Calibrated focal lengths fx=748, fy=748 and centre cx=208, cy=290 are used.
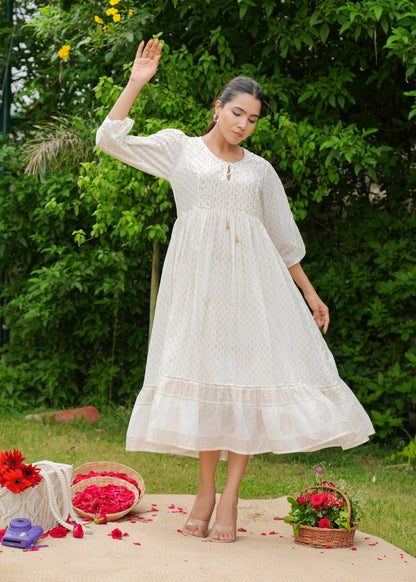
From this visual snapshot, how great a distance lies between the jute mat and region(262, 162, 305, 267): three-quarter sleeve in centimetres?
111

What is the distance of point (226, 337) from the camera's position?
2711mm

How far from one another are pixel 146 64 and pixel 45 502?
1663mm

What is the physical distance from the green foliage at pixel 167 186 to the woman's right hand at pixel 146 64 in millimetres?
1482

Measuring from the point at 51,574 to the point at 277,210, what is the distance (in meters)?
1.58

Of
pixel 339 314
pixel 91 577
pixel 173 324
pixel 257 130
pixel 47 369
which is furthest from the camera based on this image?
pixel 47 369

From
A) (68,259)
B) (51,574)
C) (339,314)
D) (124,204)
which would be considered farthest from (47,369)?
(51,574)

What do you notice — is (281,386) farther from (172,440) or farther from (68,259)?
(68,259)

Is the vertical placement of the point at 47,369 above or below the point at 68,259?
below

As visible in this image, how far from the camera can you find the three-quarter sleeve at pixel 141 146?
8.89 feet

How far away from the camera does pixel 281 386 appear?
8.78ft

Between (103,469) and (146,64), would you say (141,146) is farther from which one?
(103,469)

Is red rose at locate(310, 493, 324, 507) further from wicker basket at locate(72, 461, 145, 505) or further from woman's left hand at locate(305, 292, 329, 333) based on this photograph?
wicker basket at locate(72, 461, 145, 505)

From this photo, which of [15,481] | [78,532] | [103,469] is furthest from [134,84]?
[103,469]

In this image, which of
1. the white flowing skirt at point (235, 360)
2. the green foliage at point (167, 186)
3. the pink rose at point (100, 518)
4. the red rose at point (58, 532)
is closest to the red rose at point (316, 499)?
the white flowing skirt at point (235, 360)
